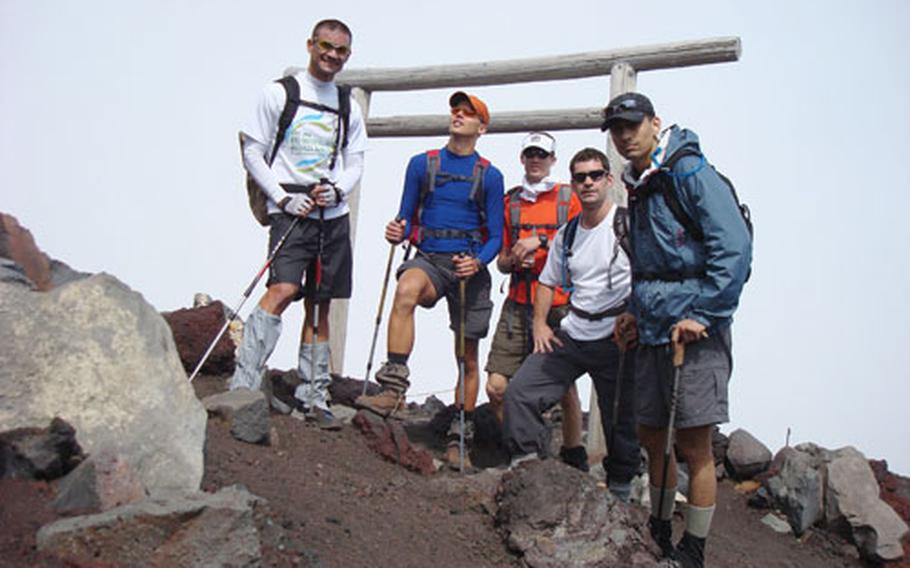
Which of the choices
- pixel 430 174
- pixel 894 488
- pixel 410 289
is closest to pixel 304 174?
pixel 430 174

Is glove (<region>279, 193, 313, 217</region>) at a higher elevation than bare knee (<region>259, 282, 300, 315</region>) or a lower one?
higher

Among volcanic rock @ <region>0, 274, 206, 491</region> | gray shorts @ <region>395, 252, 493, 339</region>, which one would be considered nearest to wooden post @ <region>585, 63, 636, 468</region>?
gray shorts @ <region>395, 252, 493, 339</region>

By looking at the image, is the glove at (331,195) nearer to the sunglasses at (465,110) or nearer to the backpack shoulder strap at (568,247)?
the sunglasses at (465,110)

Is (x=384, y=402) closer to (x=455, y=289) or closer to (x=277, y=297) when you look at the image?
(x=455, y=289)

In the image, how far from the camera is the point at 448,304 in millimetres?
8203

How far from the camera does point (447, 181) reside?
25.8ft

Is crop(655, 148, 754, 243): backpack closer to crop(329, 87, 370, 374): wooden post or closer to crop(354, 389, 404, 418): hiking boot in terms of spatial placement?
crop(354, 389, 404, 418): hiking boot

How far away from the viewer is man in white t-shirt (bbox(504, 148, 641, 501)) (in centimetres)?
657

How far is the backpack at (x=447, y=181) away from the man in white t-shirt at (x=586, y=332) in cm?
117

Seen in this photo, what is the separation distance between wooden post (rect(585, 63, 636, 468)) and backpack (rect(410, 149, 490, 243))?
1.81 meters

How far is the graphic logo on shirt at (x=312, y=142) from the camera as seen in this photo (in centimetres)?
714

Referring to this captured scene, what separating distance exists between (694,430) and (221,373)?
489 cm

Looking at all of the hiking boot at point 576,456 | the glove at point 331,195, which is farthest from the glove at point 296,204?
the hiking boot at point 576,456

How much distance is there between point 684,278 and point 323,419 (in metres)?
3.66
